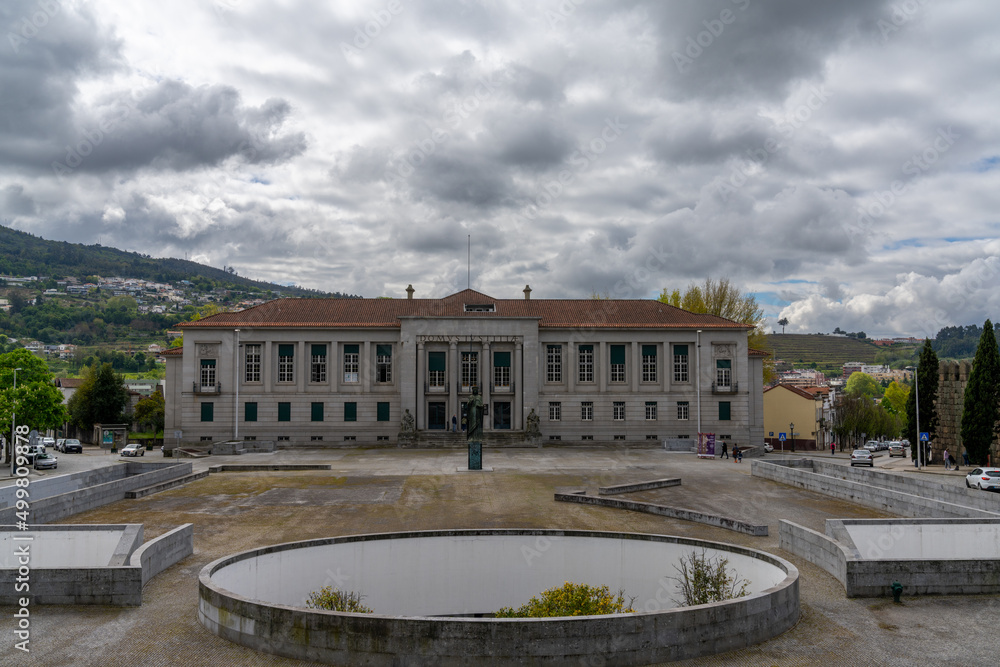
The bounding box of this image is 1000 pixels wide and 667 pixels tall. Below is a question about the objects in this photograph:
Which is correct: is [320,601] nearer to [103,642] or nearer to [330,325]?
[103,642]

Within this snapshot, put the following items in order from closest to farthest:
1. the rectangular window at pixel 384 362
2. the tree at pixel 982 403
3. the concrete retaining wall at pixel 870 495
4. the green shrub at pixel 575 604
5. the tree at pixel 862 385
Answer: the green shrub at pixel 575 604
the concrete retaining wall at pixel 870 495
the tree at pixel 982 403
the rectangular window at pixel 384 362
the tree at pixel 862 385

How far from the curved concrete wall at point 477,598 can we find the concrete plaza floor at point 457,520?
430 mm

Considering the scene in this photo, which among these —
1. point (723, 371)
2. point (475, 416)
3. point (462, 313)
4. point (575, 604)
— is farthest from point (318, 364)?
point (575, 604)

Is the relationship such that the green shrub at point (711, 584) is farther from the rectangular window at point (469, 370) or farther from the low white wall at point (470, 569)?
the rectangular window at point (469, 370)

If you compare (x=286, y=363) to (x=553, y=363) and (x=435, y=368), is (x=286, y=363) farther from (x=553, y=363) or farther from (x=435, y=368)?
(x=553, y=363)

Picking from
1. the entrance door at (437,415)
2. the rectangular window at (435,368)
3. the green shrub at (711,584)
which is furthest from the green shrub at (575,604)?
the rectangular window at (435,368)

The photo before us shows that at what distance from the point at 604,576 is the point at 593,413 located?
1508 inches

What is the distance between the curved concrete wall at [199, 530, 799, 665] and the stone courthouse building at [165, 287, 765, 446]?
113 ft

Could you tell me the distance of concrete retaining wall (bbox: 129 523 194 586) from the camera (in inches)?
580

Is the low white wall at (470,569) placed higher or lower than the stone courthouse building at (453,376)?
lower

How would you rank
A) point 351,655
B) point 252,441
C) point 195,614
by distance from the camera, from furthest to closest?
point 252,441, point 195,614, point 351,655

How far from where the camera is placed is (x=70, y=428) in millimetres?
78125

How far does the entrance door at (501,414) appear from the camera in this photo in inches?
2174

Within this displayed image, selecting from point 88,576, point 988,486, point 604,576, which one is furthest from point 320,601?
point 988,486
